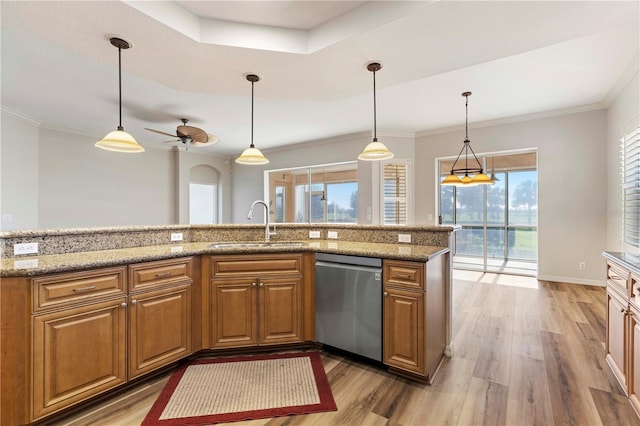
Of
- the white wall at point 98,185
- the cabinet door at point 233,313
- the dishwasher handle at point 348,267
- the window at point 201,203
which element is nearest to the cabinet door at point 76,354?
the cabinet door at point 233,313

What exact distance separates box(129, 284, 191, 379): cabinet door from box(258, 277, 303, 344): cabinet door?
0.58 m

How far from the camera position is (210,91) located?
2.99m

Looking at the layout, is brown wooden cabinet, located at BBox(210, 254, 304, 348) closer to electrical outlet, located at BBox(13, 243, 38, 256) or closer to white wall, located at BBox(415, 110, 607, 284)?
electrical outlet, located at BBox(13, 243, 38, 256)

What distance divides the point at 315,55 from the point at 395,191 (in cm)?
403

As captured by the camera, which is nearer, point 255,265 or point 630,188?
point 255,265

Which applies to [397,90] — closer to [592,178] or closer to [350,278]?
[350,278]

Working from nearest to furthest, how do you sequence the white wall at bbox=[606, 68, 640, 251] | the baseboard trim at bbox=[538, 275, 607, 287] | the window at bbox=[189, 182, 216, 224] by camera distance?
the white wall at bbox=[606, 68, 640, 251] < the baseboard trim at bbox=[538, 275, 607, 287] < the window at bbox=[189, 182, 216, 224]

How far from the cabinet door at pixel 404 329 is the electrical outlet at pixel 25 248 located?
245 cm

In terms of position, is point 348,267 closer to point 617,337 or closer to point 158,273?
point 158,273

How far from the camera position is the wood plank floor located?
5.56 ft

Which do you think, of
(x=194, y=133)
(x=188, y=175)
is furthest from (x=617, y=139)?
(x=188, y=175)

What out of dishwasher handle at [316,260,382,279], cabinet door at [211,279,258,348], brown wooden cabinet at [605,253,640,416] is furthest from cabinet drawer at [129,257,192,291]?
brown wooden cabinet at [605,253,640,416]

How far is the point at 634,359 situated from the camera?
5.70ft

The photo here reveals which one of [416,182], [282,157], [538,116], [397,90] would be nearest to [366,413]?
[397,90]
